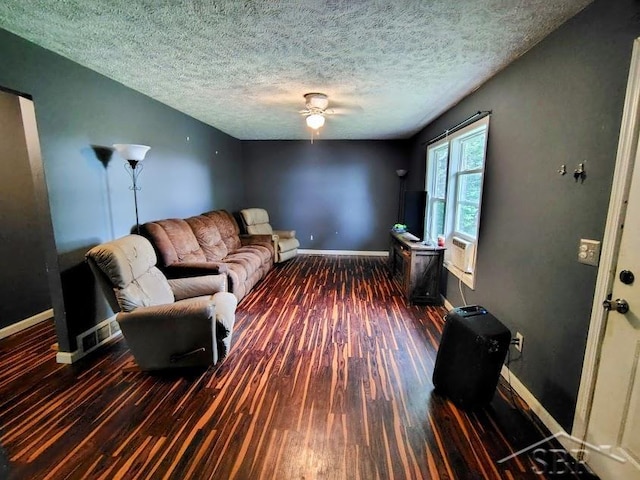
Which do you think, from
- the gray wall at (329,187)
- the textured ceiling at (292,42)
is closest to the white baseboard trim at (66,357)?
the textured ceiling at (292,42)

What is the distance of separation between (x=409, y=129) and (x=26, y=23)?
179 inches

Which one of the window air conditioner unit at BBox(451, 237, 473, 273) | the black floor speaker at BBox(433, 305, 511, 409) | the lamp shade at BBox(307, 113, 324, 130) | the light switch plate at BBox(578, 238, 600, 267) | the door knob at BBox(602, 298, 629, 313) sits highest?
the lamp shade at BBox(307, 113, 324, 130)

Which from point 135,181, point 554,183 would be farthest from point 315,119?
point 554,183

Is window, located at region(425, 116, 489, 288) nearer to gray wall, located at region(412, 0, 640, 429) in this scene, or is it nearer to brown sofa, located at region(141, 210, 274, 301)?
gray wall, located at region(412, 0, 640, 429)

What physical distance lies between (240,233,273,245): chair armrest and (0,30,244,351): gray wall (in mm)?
1535

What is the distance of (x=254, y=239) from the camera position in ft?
16.5

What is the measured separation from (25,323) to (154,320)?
6.43 ft

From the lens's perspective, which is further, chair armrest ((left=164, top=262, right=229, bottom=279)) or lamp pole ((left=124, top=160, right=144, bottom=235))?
chair armrest ((left=164, top=262, right=229, bottom=279))

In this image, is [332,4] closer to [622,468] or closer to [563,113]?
[563,113]

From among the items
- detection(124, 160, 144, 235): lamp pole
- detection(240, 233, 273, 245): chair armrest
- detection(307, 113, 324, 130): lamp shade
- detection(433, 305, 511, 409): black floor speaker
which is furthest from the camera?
detection(240, 233, 273, 245): chair armrest

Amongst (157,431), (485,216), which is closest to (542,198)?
(485,216)

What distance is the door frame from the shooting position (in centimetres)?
125

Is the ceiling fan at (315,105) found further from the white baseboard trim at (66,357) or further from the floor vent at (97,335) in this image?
the white baseboard trim at (66,357)

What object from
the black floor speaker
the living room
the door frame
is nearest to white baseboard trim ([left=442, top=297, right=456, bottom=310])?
the living room
